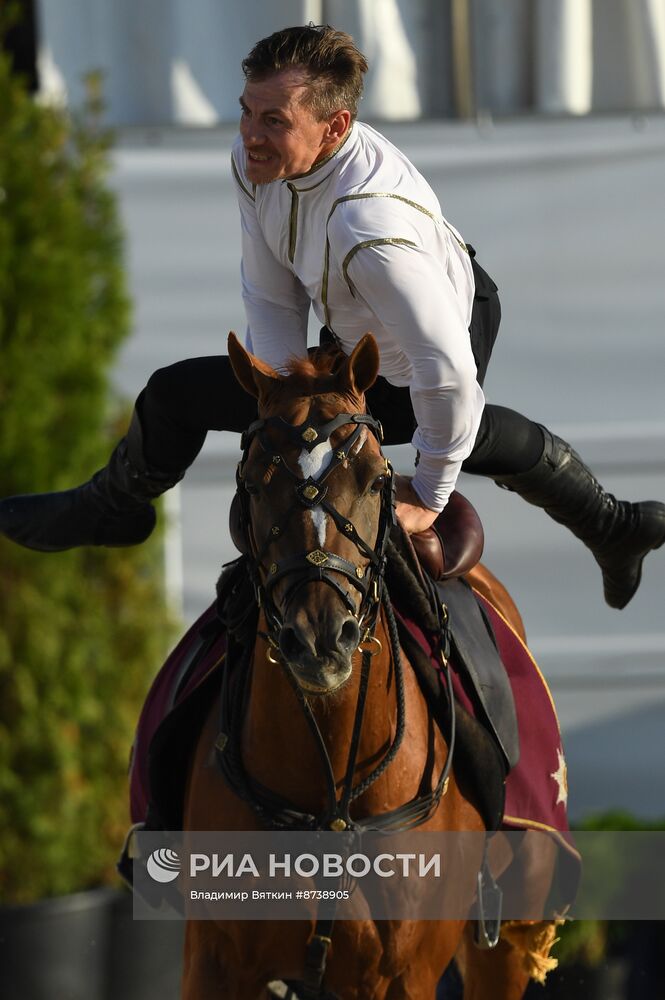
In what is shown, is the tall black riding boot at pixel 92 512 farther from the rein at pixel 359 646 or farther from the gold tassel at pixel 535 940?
the gold tassel at pixel 535 940

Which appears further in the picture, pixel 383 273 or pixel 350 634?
pixel 383 273

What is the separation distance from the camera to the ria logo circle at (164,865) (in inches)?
116

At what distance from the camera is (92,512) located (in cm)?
344

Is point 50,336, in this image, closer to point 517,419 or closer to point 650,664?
point 517,419

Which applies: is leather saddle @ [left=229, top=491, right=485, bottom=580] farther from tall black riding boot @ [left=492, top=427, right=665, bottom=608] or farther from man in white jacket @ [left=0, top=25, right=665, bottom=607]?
tall black riding boot @ [left=492, top=427, right=665, bottom=608]

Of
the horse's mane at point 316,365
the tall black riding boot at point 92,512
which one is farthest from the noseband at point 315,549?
the tall black riding boot at point 92,512

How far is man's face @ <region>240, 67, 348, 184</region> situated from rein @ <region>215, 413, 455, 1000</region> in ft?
1.66

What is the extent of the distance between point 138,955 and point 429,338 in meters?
2.77

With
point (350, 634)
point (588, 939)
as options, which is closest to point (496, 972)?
point (588, 939)

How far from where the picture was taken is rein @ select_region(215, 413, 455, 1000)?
7.54 feet

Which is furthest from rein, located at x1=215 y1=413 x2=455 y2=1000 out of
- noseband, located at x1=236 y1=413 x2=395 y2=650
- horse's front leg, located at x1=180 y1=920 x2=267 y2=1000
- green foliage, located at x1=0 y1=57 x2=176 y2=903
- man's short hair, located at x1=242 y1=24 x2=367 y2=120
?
green foliage, located at x1=0 y1=57 x2=176 y2=903

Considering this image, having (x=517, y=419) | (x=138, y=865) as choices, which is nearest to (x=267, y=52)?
(x=517, y=419)

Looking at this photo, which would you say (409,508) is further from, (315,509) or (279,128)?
(279,128)

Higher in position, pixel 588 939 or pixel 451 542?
pixel 451 542
